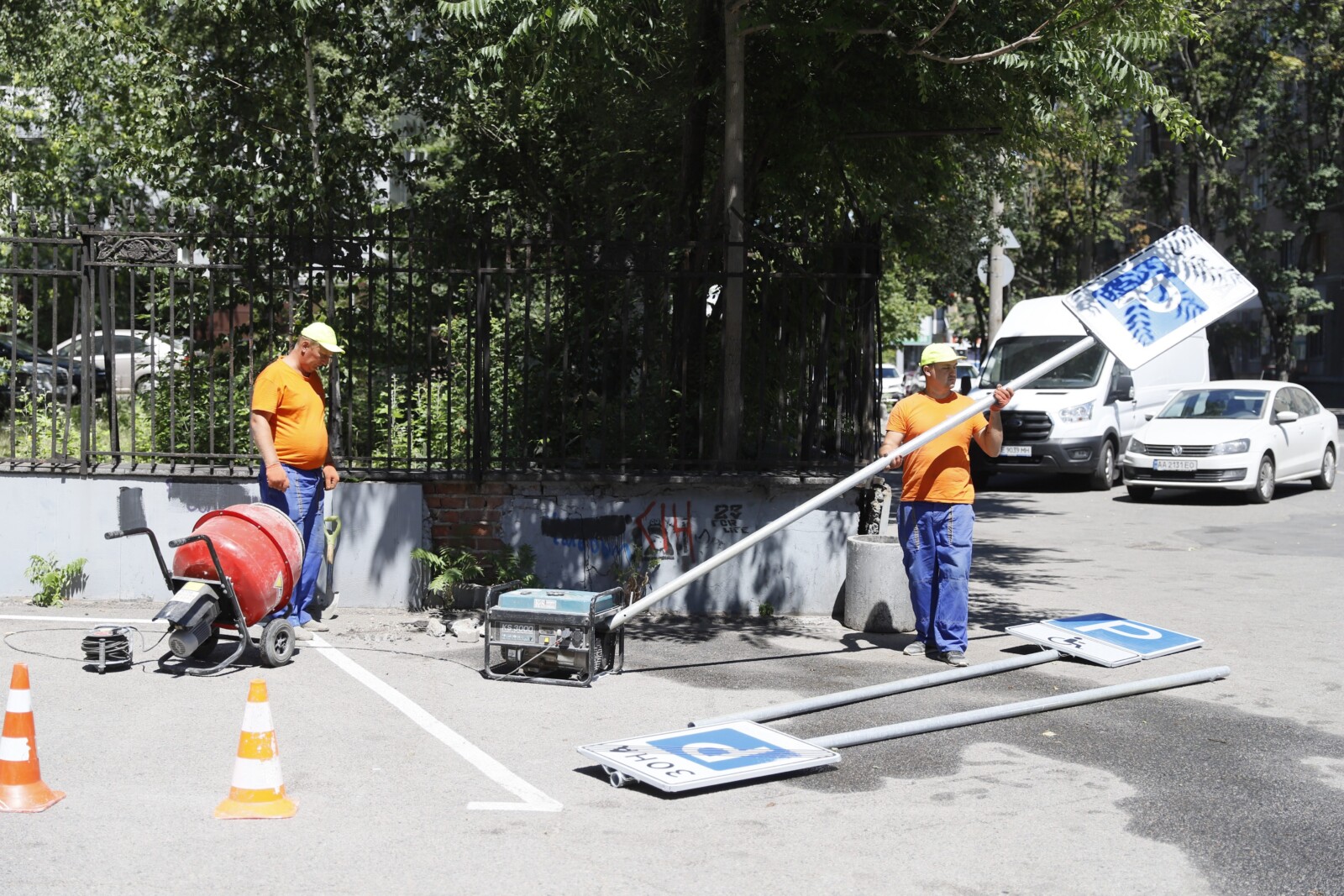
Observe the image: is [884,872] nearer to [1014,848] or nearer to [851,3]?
[1014,848]

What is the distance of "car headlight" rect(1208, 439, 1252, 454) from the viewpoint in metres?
16.7

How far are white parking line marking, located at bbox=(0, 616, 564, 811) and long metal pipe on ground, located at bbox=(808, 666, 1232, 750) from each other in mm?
1300

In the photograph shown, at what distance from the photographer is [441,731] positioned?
6426 mm

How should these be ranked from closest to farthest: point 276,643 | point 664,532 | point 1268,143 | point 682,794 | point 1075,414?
1. point 682,794
2. point 276,643
3. point 664,532
4. point 1075,414
5. point 1268,143

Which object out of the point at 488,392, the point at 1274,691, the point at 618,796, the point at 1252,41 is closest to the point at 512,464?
the point at 488,392

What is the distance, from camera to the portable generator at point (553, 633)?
724 centimetres

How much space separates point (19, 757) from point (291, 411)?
11.6 ft

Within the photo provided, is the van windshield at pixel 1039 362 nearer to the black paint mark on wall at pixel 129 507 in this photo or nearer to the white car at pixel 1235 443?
the white car at pixel 1235 443

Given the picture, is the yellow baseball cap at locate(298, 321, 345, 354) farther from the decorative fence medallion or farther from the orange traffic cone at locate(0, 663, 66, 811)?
the orange traffic cone at locate(0, 663, 66, 811)

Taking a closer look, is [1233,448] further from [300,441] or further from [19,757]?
[19,757]

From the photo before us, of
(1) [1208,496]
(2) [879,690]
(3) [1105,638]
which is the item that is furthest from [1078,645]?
(1) [1208,496]

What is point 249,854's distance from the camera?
15.5 ft

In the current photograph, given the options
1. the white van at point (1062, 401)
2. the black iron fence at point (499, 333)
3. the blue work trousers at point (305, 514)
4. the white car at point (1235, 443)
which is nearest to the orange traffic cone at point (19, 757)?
the blue work trousers at point (305, 514)

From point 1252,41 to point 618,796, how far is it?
34.7 m
